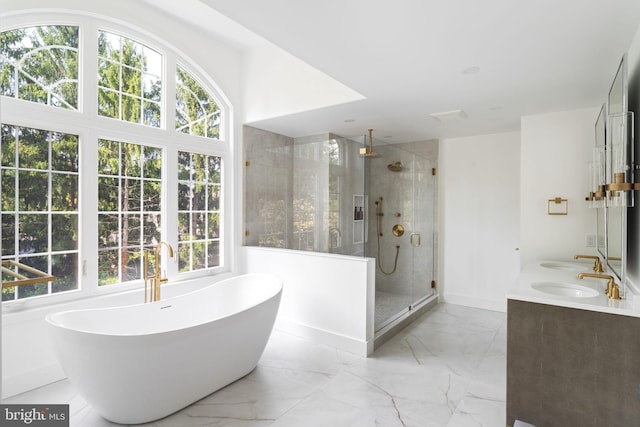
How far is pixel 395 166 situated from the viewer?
15.0 ft

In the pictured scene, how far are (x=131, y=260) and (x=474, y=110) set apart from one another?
11.7ft

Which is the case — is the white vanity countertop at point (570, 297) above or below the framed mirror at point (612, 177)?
below

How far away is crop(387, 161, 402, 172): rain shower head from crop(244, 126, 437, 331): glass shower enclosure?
14 millimetres

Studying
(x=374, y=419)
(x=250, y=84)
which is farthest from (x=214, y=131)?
(x=374, y=419)

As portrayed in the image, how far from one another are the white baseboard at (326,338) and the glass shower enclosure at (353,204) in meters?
0.41

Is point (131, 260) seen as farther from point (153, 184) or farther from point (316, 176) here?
point (316, 176)

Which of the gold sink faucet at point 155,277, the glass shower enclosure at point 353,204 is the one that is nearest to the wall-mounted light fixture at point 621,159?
the glass shower enclosure at point 353,204

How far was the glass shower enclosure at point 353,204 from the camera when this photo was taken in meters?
3.82

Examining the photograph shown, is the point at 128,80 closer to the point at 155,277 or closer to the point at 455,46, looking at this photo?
the point at 155,277

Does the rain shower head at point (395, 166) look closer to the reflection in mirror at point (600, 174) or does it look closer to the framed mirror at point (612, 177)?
the reflection in mirror at point (600, 174)

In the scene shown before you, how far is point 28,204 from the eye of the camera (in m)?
2.79

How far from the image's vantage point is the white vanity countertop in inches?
78.9

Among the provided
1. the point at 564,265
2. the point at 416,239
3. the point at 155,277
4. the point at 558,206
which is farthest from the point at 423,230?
the point at 155,277

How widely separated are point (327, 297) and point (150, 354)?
1.77 meters
